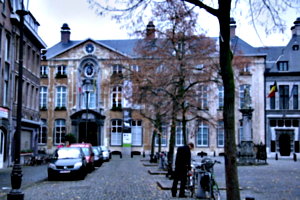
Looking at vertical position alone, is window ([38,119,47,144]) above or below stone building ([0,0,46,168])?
below

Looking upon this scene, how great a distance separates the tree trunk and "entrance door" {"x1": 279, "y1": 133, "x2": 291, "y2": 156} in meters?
49.1

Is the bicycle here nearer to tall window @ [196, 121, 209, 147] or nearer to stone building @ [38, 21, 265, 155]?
stone building @ [38, 21, 265, 155]

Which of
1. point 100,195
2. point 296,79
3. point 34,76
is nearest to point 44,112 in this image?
point 34,76

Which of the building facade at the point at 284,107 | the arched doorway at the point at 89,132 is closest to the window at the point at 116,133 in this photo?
the arched doorway at the point at 89,132

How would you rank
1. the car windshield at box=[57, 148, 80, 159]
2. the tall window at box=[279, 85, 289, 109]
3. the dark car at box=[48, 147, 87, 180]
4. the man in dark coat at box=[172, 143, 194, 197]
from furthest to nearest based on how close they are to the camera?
the tall window at box=[279, 85, 289, 109], the car windshield at box=[57, 148, 80, 159], the dark car at box=[48, 147, 87, 180], the man in dark coat at box=[172, 143, 194, 197]

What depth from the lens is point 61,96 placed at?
6066 cm

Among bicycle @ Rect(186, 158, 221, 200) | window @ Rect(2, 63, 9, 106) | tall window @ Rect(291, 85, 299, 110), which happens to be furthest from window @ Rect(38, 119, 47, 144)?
bicycle @ Rect(186, 158, 221, 200)

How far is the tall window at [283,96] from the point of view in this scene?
56.8 metres

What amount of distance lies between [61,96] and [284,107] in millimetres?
28805

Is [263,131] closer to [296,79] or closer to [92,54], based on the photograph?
[296,79]

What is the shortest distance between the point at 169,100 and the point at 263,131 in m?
33.1

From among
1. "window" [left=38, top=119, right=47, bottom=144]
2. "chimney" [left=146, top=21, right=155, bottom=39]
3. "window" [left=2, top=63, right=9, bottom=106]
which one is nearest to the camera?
"chimney" [left=146, top=21, right=155, bottom=39]

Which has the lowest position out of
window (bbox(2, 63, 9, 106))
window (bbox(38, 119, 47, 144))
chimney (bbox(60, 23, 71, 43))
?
window (bbox(38, 119, 47, 144))

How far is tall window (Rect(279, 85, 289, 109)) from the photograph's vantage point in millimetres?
56781
